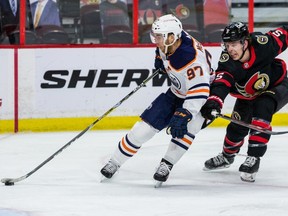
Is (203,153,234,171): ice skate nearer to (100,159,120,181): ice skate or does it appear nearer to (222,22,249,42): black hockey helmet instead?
(100,159,120,181): ice skate

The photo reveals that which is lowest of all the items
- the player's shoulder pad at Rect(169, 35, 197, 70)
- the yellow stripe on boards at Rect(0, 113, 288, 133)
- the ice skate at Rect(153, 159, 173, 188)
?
the yellow stripe on boards at Rect(0, 113, 288, 133)

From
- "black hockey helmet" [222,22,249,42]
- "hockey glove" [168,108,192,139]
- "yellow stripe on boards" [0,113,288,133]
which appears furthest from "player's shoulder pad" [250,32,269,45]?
"yellow stripe on boards" [0,113,288,133]

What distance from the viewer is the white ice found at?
377 cm

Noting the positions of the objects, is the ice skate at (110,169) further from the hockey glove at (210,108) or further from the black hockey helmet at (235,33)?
the black hockey helmet at (235,33)

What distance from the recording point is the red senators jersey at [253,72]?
444 centimetres

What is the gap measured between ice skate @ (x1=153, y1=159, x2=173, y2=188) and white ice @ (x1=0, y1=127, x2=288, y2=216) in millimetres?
43

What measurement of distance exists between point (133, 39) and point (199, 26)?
591 mm

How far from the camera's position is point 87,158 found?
17.8ft

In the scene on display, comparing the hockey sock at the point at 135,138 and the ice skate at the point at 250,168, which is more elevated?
the hockey sock at the point at 135,138

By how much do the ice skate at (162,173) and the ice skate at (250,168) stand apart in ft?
1.35

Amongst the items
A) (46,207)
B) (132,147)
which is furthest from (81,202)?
(132,147)

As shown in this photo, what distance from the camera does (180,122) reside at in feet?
13.6

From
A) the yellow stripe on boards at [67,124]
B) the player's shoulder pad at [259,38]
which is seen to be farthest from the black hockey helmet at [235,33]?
the yellow stripe on boards at [67,124]

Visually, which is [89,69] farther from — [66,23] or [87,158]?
[87,158]
